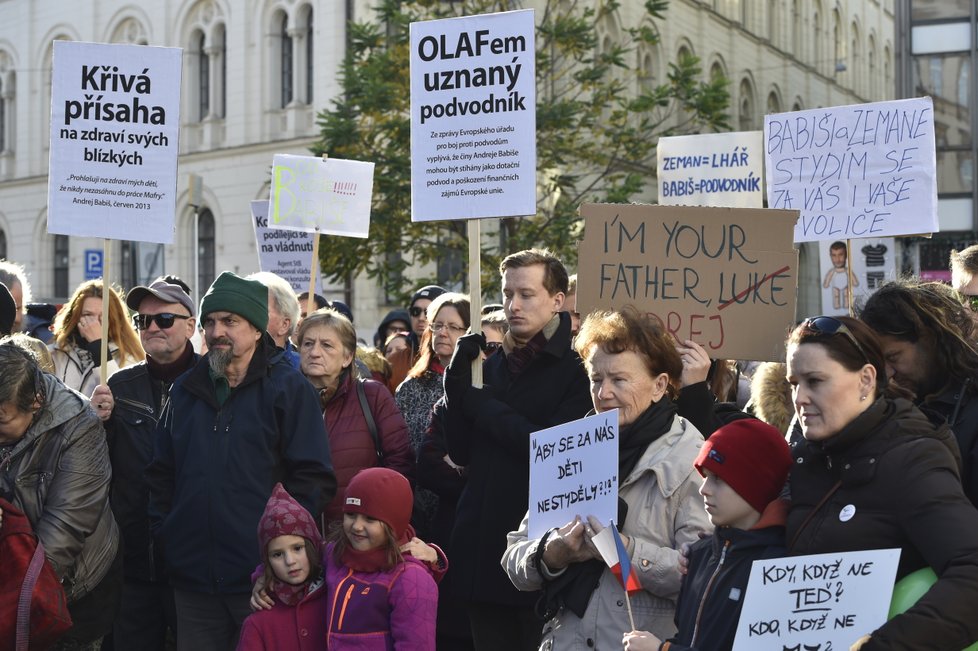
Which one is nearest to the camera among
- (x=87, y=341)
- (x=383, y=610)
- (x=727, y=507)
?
(x=727, y=507)

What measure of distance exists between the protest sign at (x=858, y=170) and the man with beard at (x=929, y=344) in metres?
3.04

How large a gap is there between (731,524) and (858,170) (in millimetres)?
3975

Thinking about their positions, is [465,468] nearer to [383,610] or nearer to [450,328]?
[383,610]

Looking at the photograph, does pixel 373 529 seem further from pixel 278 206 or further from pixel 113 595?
pixel 278 206

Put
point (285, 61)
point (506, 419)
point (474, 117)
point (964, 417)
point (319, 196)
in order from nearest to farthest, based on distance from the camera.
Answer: point (964, 417) → point (506, 419) → point (474, 117) → point (319, 196) → point (285, 61)

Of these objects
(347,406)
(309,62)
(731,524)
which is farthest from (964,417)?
(309,62)

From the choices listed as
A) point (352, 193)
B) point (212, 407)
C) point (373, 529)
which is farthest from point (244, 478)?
point (352, 193)

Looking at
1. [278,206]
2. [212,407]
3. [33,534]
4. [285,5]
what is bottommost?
[33,534]

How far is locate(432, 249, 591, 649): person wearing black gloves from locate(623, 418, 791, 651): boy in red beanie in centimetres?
142

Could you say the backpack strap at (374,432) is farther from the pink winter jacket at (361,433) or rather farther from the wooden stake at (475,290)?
the wooden stake at (475,290)

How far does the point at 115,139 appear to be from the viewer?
658 cm

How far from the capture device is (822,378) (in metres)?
3.25

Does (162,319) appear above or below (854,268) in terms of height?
below

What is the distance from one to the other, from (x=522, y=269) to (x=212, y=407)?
1406 millimetres
